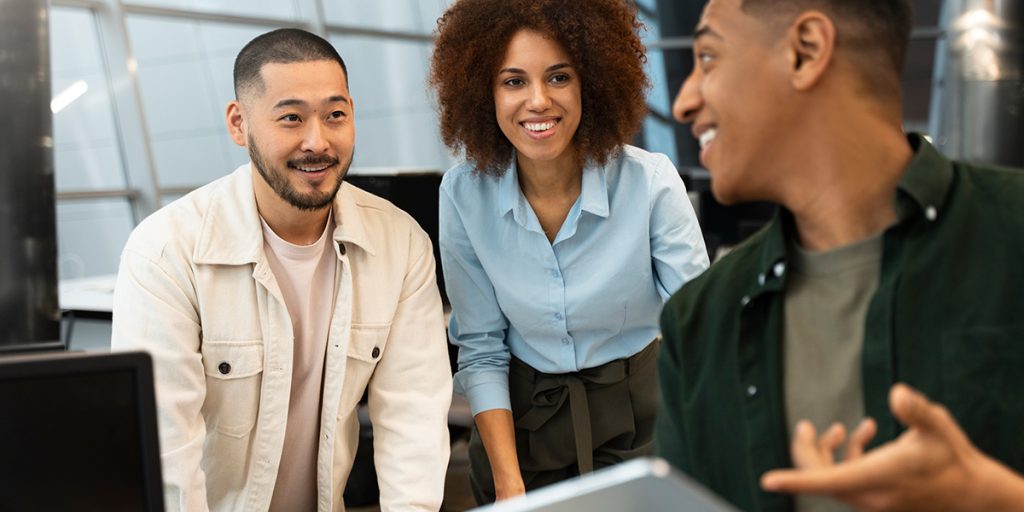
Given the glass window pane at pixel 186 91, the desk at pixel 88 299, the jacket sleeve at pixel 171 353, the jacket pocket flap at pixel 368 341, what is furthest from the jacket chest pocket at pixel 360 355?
the glass window pane at pixel 186 91

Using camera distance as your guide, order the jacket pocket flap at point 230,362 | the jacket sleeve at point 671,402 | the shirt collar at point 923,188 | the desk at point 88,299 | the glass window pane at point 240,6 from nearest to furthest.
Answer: the shirt collar at point 923,188 < the jacket sleeve at point 671,402 < the jacket pocket flap at point 230,362 < the desk at point 88,299 < the glass window pane at point 240,6

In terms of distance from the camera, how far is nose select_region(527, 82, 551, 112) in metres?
2.12

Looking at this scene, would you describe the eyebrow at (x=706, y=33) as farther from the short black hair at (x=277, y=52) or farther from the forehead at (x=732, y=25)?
the short black hair at (x=277, y=52)

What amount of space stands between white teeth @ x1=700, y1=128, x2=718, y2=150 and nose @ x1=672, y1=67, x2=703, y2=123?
0.09ft

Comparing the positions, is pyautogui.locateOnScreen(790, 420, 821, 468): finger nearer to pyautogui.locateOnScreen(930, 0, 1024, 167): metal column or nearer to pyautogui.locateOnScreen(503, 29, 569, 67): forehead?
pyautogui.locateOnScreen(503, 29, 569, 67): forehead

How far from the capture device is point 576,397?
7.32 ft

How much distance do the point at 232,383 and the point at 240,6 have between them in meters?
6.81

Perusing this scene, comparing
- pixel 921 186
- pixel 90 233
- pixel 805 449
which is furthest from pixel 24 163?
pixel 90 233

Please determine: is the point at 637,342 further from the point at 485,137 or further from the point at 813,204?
the point at 813,204

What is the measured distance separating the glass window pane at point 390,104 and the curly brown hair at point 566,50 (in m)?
7.12

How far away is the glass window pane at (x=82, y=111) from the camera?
676 centimetres

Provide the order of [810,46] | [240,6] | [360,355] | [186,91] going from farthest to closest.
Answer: [240,6], [186,91], [360,355], [810,46]

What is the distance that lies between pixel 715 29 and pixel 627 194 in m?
0.88

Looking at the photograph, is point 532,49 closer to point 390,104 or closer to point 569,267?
point 569,267
